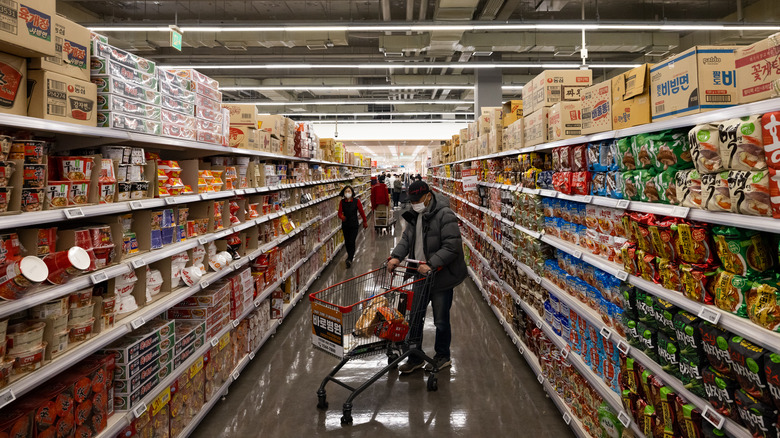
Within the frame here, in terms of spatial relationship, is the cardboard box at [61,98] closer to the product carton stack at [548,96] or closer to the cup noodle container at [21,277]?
the cup noodle container at [21,277]

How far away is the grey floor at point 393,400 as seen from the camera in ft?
9.74

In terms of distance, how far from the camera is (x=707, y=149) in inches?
61.2

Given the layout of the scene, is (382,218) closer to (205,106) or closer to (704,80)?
(205,106)

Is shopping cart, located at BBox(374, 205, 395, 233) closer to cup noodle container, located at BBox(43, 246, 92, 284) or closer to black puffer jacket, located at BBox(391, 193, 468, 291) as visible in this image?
black puffer jacket, located at BBox(391, 193, 468, 291)

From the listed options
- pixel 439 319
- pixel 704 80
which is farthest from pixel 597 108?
pixel 439 319

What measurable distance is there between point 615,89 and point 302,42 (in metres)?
7.72

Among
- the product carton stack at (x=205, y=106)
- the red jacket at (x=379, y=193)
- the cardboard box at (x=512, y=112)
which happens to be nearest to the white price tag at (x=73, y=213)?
the product carton stack at (x=205, y=106)

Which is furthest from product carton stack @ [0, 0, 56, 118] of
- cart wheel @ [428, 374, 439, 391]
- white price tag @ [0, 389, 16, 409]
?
cart wheel @ [428, 374, 439, 391]

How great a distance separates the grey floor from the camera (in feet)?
9.74

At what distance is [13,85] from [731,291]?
295 centimetres

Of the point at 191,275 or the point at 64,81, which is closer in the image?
the point at 64,81

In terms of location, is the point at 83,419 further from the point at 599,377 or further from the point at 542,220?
the point at 542,220

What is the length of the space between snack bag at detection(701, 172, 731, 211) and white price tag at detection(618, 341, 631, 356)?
926 millimetres

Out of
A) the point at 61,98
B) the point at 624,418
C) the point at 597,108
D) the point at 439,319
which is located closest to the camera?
the point at 61,98
